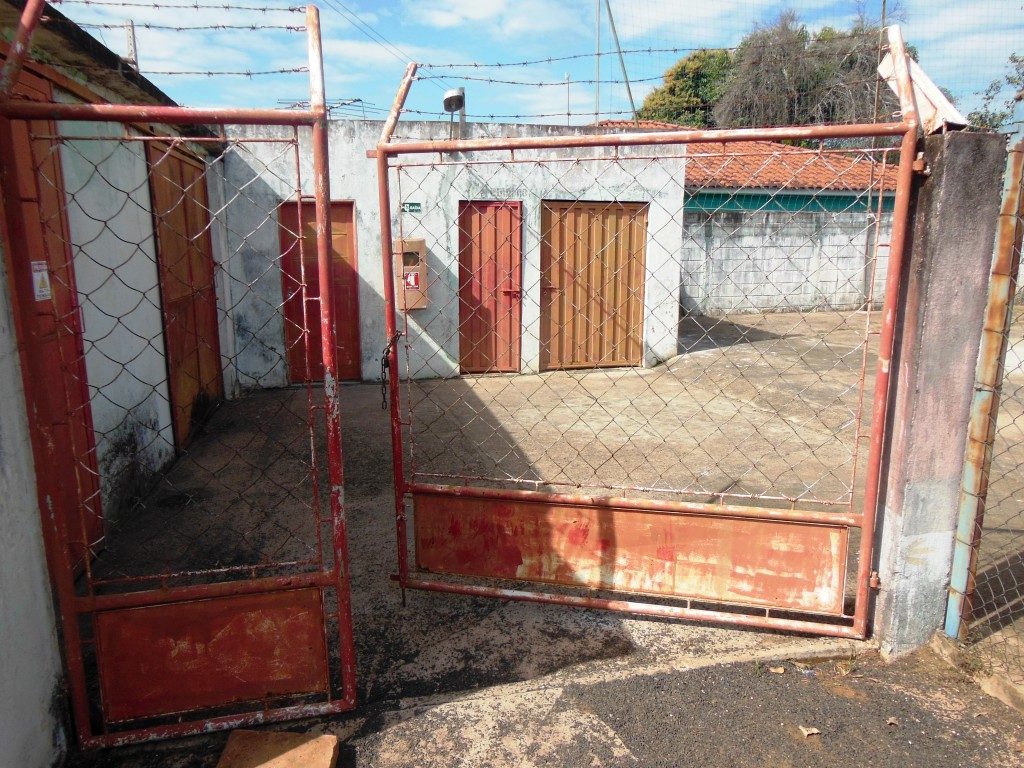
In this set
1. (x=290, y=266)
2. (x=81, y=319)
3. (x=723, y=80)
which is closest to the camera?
(x=81, y=319)

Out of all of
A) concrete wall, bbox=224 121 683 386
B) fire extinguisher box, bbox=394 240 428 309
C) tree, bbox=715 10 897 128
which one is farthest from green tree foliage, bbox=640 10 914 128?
fire extinguisher box, bbox=394 240 428 309

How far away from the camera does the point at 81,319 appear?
364cm

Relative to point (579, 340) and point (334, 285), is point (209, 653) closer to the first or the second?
point (334, 285)

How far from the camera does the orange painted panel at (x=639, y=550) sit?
2.79 m

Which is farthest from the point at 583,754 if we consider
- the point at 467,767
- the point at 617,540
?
the point at 617,540

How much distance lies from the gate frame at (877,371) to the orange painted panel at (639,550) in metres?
0.07

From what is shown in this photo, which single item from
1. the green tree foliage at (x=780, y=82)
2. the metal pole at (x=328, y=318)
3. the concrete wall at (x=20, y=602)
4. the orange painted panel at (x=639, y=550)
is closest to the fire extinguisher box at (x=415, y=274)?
the orange painted panel at (x=639, y=550)

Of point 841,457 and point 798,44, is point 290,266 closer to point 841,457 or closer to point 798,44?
point 841,457

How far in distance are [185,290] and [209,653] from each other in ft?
13.9

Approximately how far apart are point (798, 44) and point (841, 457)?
19.6 m

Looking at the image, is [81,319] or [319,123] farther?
[81,319]

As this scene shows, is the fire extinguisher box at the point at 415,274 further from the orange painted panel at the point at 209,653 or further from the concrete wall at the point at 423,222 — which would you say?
the orange painted panel at the point at 209,653

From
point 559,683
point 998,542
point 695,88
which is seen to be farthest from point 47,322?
point 695,88

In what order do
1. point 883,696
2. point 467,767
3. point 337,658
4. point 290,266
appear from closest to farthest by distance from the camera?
1. point 467,767
2. point 883,696
3. point 337,658
4. point 290,266
